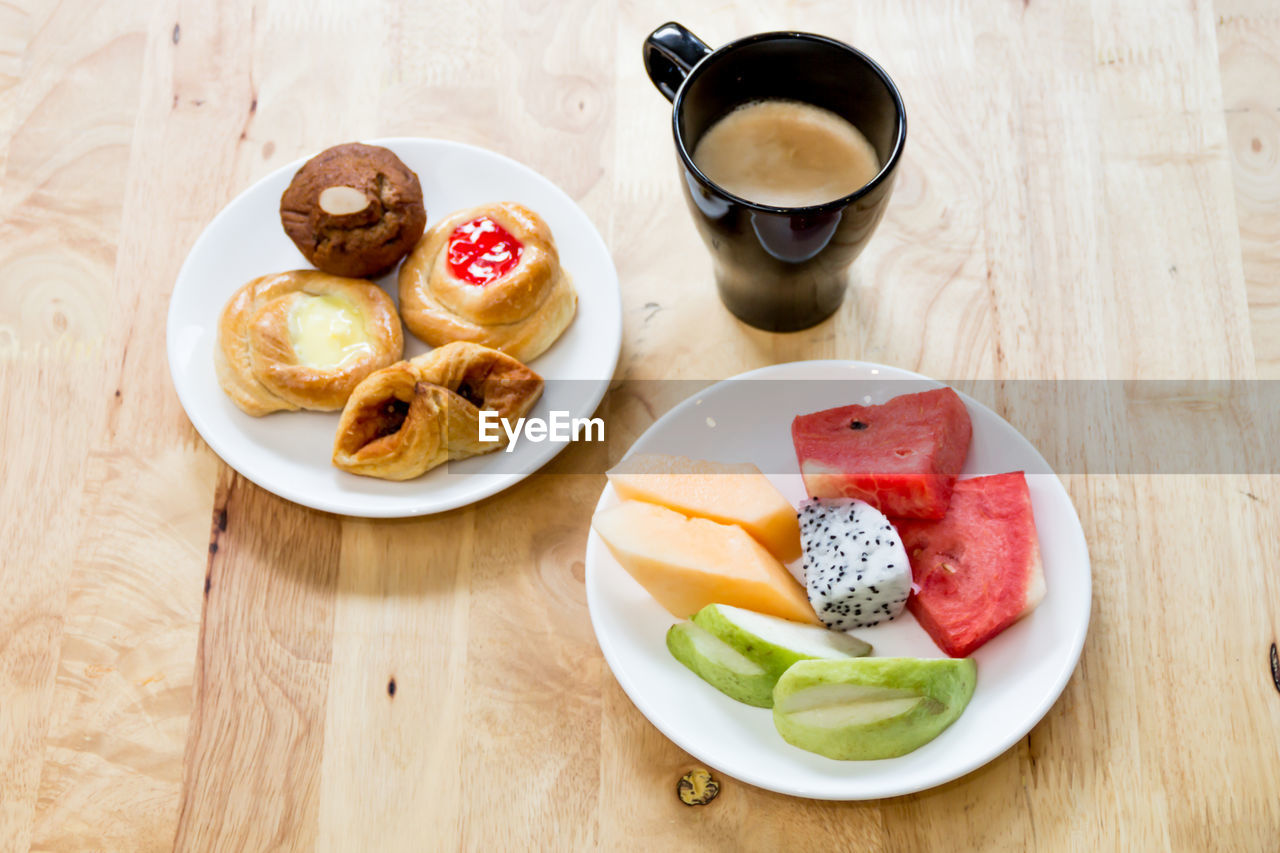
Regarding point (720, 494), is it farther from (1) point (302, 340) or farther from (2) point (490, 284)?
(1) point (302, 340)

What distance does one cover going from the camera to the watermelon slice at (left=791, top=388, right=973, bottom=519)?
1.44 meters

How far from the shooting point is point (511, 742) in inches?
60.1

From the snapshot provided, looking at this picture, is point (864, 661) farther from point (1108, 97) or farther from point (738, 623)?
point (1108, 97)

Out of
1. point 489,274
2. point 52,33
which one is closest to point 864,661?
point 489,274

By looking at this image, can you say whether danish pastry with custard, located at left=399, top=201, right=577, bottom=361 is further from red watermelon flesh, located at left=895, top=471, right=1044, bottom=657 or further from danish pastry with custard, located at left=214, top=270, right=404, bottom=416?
red watermelon flesh, located at left=895, top=471, right=1044, bottom=657

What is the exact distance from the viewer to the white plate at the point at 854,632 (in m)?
1.36

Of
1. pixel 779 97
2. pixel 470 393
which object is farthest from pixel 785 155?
pixel 470 393

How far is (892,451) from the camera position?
147cm

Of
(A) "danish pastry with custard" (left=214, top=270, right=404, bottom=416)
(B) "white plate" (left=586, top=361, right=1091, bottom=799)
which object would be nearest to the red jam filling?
(A) "danish pastry with custard" (left=214, top=270, right=404, bottom=416)

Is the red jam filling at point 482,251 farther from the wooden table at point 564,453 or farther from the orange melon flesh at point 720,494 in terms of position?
the orange melon flesh at point 720,494

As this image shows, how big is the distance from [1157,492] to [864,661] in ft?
2.02

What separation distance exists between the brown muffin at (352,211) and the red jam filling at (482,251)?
2.7 inches

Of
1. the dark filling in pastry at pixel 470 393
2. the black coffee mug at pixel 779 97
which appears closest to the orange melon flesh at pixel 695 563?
the dark filling in pastry at pixel 470 393

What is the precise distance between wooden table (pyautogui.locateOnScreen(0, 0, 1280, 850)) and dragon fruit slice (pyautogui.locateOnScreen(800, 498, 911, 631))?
27 cm
